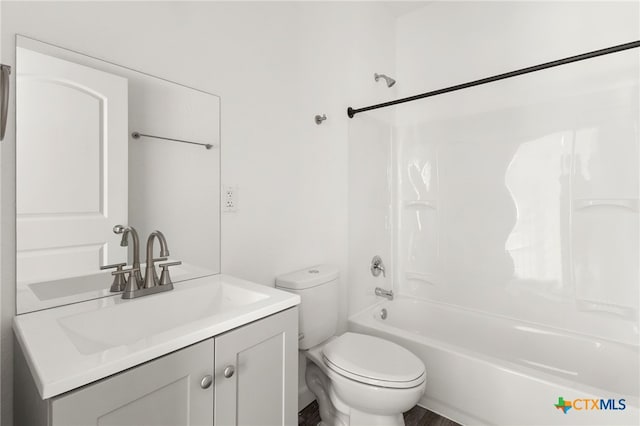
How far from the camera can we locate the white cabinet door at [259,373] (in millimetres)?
863

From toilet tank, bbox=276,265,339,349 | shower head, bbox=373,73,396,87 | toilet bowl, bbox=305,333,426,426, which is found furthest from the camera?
shower head, bbox=373,73,396,87

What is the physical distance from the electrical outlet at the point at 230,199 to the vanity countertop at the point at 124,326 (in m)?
0.31

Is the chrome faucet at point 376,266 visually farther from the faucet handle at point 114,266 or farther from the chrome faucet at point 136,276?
the faucet handle at point 114,266

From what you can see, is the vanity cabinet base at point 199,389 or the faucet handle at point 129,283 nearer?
the vanity cabinet base at point 199,389

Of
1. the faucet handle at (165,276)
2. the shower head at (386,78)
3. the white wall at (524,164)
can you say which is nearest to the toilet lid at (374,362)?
the faucet handle at (165,276)

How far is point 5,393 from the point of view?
892mm

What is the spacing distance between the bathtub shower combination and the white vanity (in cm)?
101

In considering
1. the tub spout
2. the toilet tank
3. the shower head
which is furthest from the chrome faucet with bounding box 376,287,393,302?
the shower head

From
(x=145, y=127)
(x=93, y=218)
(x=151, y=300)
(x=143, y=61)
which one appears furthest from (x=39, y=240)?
(x=143, y=61)

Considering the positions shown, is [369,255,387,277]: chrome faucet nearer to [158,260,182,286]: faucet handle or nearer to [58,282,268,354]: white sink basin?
[58,282,268,354]: white sink basin

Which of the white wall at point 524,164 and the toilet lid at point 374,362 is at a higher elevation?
the white wall at point 524,164

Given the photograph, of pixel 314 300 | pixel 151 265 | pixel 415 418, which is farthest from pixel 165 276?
pixel 415 418

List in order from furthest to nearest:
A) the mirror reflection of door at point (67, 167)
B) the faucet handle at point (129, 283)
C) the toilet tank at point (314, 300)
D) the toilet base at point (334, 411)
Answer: the toilet tank at point (314, 300) → the toilet base at point (334, 411) → the faucet handle at point (129, 283) → the mirror reflection of door at point (67, 167)

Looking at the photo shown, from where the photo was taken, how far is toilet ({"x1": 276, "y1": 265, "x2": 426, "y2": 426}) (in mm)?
1279
